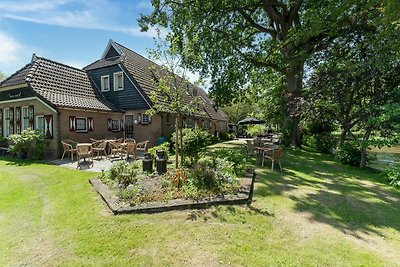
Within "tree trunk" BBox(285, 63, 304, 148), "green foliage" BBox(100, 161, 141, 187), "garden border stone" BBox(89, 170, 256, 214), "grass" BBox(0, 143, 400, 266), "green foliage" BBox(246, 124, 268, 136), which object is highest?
"tree trunk" BBox(285, 63, 304, 148)

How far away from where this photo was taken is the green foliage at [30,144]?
1247cm

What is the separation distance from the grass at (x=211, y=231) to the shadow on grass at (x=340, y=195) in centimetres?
3

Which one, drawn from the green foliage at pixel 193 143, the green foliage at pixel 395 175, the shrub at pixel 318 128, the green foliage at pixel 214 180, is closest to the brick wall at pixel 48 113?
the green foliage at pixel 193 143

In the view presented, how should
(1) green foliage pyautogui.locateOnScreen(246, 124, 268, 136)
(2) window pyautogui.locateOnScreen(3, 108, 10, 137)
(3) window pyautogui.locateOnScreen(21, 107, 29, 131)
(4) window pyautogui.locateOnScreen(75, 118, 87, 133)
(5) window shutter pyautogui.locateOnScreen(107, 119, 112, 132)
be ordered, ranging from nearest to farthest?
(4) window pyautogui.locateOnScreen(75, 118, 87, 133), (3) window pyautogui.locateOnScreen(21, 107, 29, 131), (2) window pyautogui.locateOnScreen(3, 108, 10, 137), (5) window shutter pyautogui.locateOnScreen(107, 119, 112, 132), (1) green foliage pyautogui.locateOnScreen(246, 124, 268, 136)

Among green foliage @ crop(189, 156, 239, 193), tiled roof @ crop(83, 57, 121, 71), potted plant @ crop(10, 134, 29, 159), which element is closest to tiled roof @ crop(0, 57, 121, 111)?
tiled roof @ crop(83, 57, 121, 71)

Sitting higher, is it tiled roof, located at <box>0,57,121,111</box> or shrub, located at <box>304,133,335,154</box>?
tiled roof, located at <box>0,57,121,111</box>

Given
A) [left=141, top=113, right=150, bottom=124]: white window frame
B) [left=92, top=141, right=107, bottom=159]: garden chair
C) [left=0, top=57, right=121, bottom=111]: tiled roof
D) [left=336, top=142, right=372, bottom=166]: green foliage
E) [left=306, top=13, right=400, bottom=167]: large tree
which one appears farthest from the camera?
[left=141, top=113, right=150, bottom=124]: white window frame

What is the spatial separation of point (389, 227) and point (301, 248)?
2.37m

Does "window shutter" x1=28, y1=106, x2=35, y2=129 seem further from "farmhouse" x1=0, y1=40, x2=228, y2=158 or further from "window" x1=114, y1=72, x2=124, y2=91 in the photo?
"window" x1=114, y1=72, x2=124, y2=91

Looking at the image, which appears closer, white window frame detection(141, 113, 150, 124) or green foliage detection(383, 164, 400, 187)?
green foliage detection(383, 164, 400, 187)

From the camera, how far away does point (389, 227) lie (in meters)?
4.62

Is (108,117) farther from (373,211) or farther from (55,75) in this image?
(373,211)

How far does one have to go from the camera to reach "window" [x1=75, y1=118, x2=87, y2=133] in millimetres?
13828

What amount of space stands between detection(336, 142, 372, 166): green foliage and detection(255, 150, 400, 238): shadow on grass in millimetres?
1529
